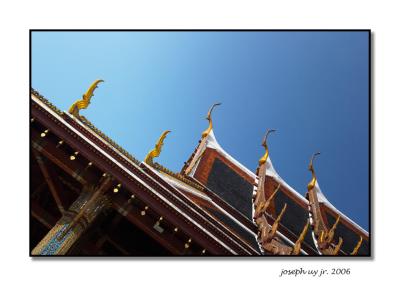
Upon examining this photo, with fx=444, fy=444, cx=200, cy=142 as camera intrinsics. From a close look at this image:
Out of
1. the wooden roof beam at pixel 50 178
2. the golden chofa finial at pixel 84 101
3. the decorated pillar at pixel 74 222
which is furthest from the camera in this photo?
the golden chofa finial at pixel 84 101

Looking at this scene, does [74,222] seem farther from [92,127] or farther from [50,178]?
[92,127]

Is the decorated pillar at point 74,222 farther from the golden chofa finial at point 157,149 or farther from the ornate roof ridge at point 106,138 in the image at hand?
the golden chofa finial at point 157,149

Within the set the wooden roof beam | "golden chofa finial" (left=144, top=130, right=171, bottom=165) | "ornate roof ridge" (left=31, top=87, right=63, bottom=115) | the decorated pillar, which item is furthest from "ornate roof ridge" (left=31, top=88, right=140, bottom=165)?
the decorated pillar

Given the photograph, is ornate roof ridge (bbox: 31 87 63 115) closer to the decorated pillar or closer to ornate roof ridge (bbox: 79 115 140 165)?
ornate roof ridge (bbox: 79 115 140 165)

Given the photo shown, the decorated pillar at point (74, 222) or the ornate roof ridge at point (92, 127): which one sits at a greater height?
the ornate roof ridge at point (92, 127)

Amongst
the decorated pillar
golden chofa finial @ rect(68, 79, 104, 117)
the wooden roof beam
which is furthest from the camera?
golden chofa finial @ rect(68, 79, 104, 117)

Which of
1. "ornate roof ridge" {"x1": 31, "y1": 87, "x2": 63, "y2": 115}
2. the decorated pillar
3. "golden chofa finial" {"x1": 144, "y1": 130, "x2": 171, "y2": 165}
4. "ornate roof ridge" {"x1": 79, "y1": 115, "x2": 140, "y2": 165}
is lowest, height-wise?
the decorated pillar

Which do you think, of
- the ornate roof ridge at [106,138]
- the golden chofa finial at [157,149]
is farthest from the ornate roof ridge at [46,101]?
the golden chofa finial at [157,149]

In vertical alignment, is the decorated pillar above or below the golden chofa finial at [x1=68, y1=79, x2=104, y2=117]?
below
